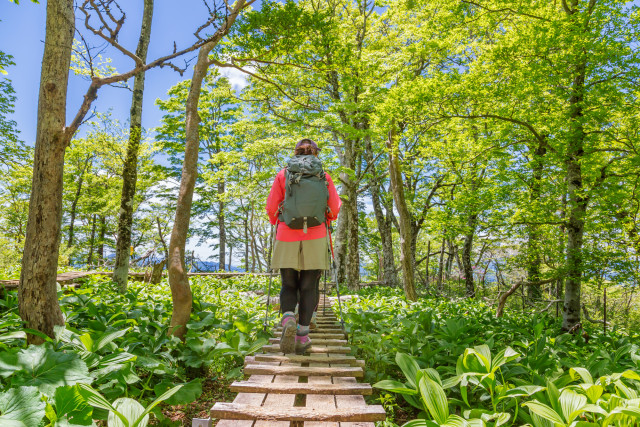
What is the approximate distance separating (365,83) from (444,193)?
31.4 feet

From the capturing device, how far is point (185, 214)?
14.7 ft

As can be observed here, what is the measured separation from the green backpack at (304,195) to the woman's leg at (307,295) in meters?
0.55

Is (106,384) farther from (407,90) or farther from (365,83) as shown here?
(365,83)

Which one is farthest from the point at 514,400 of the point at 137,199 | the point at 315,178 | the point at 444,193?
the point at 137,199

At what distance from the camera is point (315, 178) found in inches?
154

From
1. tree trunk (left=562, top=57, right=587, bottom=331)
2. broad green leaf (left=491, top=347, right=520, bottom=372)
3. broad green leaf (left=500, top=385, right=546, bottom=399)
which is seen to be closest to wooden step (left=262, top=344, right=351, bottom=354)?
broad green leaf (left=491, top=347, right=520, bottom=372)

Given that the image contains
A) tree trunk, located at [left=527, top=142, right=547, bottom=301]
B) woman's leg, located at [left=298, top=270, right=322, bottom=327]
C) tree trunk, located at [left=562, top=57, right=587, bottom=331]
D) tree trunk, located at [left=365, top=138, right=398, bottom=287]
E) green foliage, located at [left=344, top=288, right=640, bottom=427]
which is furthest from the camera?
tree trunk, located at [left=365, top=138, right=398, bottom=287]

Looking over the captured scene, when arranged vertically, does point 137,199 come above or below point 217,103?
below

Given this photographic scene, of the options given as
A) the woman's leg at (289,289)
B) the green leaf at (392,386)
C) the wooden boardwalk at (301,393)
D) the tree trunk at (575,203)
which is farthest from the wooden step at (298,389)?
the tree trunk at (575,203)

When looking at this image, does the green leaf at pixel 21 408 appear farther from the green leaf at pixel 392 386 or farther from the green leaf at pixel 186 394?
the green leaf at pixel 392 386

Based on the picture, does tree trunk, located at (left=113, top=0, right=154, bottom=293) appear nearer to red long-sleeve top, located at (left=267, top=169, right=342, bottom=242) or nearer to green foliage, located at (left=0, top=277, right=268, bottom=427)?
green foliage, located at (left=0, top=277, right=268, bottom=427)

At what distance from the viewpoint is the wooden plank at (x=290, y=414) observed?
7.29 feet

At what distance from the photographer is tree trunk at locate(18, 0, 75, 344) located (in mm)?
3332

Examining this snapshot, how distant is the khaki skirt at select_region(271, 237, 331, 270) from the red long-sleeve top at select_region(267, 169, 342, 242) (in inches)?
2.3
